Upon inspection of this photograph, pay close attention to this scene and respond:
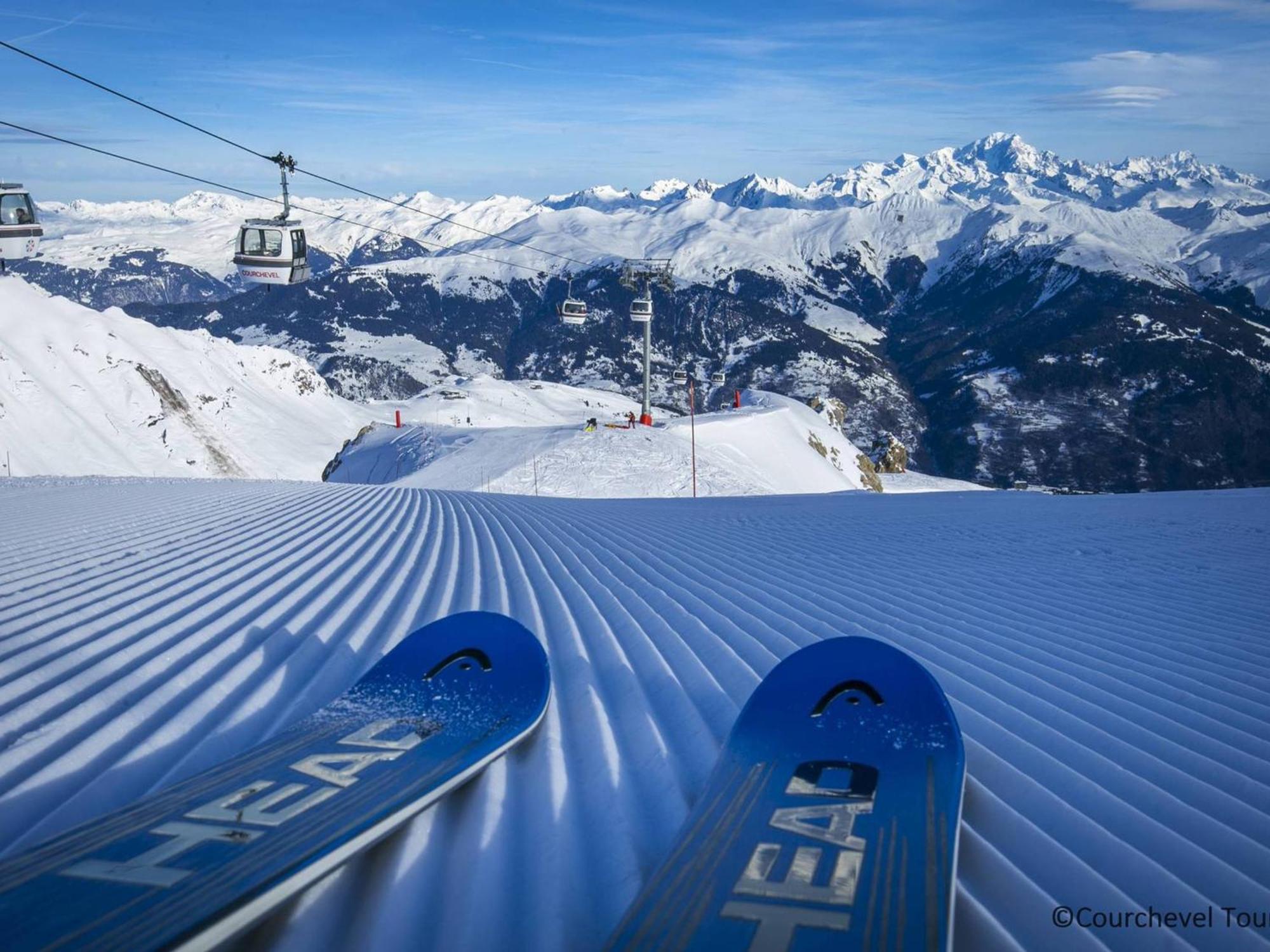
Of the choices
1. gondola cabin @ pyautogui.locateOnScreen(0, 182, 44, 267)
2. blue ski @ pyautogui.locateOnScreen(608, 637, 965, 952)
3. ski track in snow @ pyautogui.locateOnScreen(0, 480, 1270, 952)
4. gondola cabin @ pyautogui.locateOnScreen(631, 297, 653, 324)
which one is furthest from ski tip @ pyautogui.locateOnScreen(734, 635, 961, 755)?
gondola cabin @ pyautogui.locateOnScreen(631, 297, 653, 324)

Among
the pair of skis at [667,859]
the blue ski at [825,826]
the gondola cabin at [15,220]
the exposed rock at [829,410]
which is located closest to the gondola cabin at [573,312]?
the gondola cabin at [15,220]

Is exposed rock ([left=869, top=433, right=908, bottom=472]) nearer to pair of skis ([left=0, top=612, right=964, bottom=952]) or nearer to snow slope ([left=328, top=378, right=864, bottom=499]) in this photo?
snow slope ([left=328, top=378, right=864, bottom=499])

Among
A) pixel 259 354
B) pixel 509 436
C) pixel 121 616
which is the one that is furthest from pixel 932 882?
pixel 259 354

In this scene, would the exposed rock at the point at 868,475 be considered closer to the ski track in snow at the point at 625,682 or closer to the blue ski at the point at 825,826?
the ski track in snow at the point at 625,682

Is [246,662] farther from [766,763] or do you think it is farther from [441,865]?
[766,763]

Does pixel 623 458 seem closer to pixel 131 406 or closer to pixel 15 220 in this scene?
pixel 15 220
